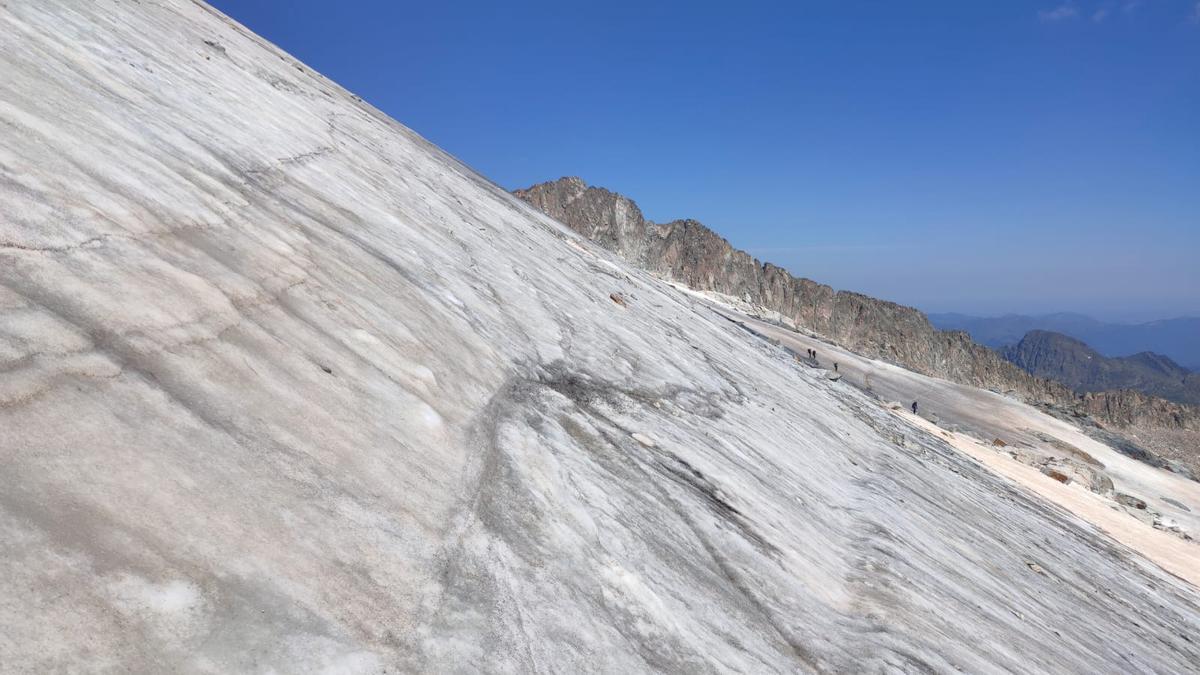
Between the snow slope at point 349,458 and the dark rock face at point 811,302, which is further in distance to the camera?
the dark rock face at point 811,302

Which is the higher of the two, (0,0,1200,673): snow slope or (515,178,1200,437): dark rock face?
(515,178,1200,437): dark rock face

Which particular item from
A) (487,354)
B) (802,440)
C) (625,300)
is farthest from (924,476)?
(487,354)

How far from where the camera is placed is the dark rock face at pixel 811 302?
250ft

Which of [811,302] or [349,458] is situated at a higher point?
[811,302]

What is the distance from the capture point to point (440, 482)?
4496 mm

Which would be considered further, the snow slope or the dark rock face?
the dark rock face

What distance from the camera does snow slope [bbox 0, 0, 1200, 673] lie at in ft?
9.64

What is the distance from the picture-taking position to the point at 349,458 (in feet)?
13.6

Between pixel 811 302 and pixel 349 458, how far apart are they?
80874 mm

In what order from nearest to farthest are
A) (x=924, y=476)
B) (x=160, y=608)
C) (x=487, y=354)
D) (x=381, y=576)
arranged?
(x=160, y=608), (x=381, y=576), (x=487, y=354), (x=924, y=476)

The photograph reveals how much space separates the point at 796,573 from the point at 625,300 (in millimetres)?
8569

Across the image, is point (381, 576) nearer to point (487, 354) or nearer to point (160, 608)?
point (160, 608)

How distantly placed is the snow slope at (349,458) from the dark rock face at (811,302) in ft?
213

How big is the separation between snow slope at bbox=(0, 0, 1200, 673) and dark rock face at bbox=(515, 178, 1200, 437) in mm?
65068
